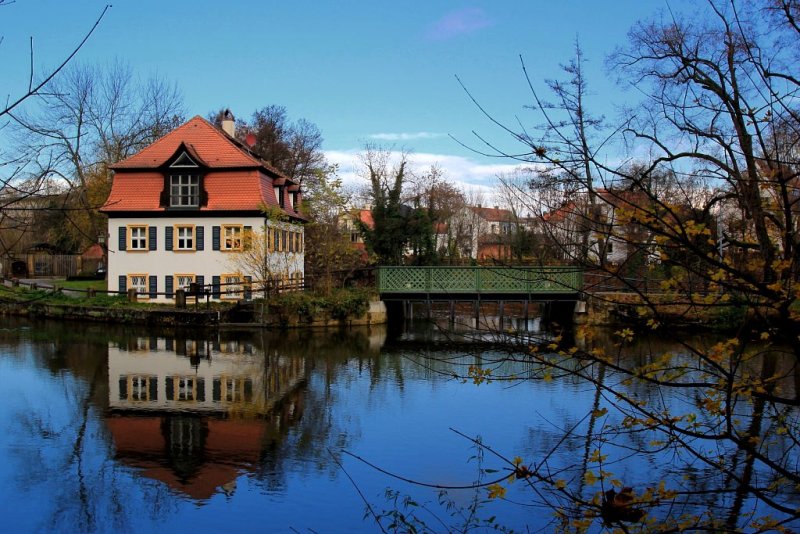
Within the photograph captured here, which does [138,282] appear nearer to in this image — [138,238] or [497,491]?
[138,238]

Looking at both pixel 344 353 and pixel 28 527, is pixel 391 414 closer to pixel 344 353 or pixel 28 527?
pixel 28 527

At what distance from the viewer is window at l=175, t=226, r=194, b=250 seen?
1288 inches

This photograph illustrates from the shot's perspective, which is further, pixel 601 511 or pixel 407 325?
pixel 407 325

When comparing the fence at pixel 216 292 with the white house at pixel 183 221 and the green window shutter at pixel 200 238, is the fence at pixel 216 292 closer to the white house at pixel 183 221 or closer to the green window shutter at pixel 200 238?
the white house at pixel 183 221

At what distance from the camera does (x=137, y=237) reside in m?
32.9

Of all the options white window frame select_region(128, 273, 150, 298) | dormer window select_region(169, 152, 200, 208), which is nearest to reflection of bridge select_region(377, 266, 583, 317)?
dormer window select_region(169, 152, 200, 208)

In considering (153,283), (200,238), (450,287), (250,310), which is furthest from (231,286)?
(450,287)

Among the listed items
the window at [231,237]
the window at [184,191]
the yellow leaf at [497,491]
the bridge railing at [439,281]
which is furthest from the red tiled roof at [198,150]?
the yellow leaf at [497,491]

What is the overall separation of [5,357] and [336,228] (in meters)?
17.8

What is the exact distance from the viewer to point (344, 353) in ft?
75.2

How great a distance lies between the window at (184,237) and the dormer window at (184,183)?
96 centimetres

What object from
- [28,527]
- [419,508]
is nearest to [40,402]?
[28,527]

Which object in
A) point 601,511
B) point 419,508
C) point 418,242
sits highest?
point 418,242

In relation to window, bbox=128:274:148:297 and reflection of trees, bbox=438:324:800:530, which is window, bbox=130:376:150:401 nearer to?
reflection of trees, bbox=438:324:800:530
